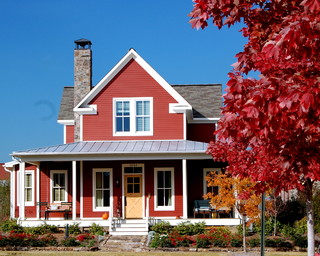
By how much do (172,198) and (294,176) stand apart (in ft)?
61.1

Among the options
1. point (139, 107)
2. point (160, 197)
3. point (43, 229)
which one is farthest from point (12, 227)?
point (139, 107)

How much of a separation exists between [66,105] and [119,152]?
26.9 ft

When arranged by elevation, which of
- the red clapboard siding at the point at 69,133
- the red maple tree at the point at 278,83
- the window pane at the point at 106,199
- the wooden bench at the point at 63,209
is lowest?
the wooden bench at the point at 63,209

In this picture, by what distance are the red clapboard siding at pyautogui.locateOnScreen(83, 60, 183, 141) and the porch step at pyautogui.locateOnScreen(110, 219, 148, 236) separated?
14.6 ft

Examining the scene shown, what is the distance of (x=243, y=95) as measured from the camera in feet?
19.3

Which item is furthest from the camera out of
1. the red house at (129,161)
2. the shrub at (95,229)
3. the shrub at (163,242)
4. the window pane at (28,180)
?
the window pane at (28,180)

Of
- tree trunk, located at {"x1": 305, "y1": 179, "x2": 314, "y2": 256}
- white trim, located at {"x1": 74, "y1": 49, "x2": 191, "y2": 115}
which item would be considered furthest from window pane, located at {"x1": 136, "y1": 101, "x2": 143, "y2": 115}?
tree trunk, located at {"x1": 305, "y1": 179, "x2": 314, "y2": 256}

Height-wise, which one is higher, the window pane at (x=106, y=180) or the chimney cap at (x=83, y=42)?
the chimney cap at (x=83, y=42)

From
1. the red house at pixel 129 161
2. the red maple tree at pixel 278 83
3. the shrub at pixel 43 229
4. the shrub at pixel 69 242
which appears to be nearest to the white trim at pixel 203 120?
the red house at pixel 129 161

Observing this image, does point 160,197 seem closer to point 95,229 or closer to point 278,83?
point 95,229

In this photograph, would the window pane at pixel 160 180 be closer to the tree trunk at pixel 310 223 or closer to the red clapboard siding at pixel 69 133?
the red clapboard siding at pixel 69 133

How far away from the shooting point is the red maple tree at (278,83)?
496 centimetres

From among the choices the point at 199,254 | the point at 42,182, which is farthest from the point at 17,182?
the point at 199,254

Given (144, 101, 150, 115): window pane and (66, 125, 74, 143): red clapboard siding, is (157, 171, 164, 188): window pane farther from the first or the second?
(66, 125, 74, 143): red clapboard siding
